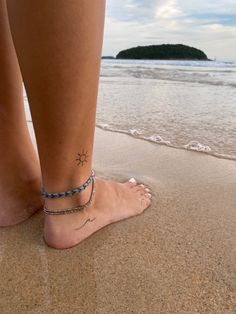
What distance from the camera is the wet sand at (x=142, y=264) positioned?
2.63ft

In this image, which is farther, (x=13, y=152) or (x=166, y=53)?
(x=166, y=53)

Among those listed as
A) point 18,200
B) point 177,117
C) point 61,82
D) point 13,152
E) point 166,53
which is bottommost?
point 166,53

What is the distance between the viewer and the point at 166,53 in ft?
82.6

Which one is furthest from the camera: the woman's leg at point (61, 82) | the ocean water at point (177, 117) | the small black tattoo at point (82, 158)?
the ocean water at point (177, 117)

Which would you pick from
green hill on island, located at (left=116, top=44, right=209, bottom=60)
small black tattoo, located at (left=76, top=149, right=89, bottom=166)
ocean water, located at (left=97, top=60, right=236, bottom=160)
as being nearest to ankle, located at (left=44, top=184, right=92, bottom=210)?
small black tattoo, located at (left=76, top=149, right=89, bottom=166)

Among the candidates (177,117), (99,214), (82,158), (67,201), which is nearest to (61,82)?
(82,158)

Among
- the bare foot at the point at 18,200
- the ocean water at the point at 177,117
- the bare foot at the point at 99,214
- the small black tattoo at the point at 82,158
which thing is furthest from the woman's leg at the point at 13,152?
the ocean water at the point at 177,117

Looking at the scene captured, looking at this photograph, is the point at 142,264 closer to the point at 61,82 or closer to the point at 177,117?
the point at 61,82

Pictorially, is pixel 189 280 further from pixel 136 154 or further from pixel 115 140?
pixel 115 140

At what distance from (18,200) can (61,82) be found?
1.68 feet

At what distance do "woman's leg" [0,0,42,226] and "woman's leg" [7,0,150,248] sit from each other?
18 centimetres

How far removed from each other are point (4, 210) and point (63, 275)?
1.20 ft

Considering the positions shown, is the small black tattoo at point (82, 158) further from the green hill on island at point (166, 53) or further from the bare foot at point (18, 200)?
the green hill on island at point (166, 53)

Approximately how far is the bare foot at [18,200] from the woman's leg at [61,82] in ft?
0.56
